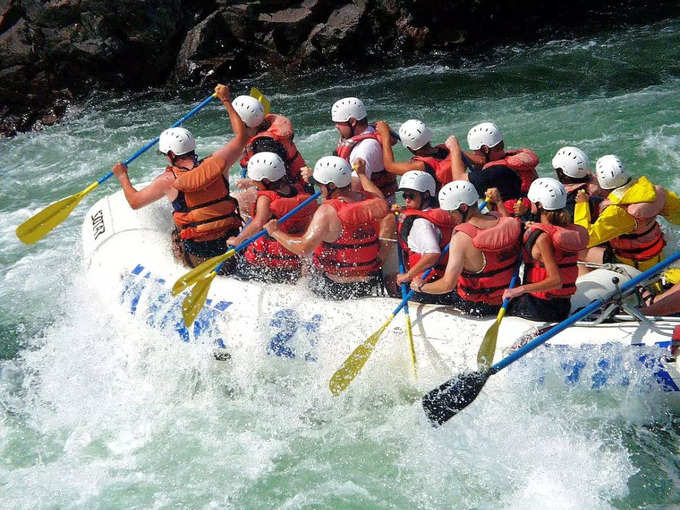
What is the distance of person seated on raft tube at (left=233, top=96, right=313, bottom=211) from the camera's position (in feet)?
19.8

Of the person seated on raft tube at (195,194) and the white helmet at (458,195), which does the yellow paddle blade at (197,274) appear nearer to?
the person seated on raft tube at (195,194)

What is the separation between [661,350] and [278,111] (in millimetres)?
8581

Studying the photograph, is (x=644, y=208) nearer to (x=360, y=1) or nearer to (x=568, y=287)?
(x=568, y=287)

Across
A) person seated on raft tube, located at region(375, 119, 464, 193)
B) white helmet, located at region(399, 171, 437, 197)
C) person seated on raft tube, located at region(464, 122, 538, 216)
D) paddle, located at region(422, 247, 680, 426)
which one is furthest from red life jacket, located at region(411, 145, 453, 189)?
paddle, located at region(422, 247, 680, 426)

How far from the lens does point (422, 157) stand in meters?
5.77

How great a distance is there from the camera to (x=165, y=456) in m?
5.20

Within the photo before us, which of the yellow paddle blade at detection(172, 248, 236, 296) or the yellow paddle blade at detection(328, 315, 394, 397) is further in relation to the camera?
the yellow paddle blade at detection(172, 248, 236, 296)

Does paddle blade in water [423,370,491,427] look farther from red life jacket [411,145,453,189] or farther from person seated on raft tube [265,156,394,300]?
red life jacket [411,145,453,189]

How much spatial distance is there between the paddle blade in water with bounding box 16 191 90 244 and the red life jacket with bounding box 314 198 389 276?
2.53 meters

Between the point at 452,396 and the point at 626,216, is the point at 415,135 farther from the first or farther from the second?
the point at 452,396

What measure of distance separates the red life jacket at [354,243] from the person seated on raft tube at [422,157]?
704mm

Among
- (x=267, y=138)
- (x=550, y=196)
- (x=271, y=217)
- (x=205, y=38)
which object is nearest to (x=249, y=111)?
(x=267, y=138)

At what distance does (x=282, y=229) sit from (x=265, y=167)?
450 mm

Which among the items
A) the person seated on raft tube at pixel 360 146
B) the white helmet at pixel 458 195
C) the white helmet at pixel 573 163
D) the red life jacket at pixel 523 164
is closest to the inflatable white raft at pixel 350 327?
the white helmet at pixel 573 163
